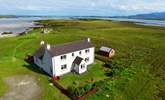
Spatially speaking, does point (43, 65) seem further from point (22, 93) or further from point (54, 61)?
point (22, 93)

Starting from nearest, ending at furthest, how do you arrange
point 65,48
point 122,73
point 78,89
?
point 78,89 → point 122,73 → point 65,48

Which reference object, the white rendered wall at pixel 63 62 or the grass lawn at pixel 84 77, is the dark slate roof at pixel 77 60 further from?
the grass lawn at pixel 84 77

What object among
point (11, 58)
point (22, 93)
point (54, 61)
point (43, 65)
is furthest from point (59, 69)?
point (11, 58)

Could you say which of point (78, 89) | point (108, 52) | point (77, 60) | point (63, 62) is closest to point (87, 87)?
point (78, 89)

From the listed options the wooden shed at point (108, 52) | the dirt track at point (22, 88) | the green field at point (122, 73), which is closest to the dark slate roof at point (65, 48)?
the green field at point (122, 73)

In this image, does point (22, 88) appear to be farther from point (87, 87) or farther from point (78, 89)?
point (87, 87)

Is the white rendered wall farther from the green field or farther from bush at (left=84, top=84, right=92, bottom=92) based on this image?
bush at (left=84, top=84, right=92, bottom=92)

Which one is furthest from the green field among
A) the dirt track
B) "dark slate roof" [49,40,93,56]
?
"dark slate roof" [49,40,93,56]
